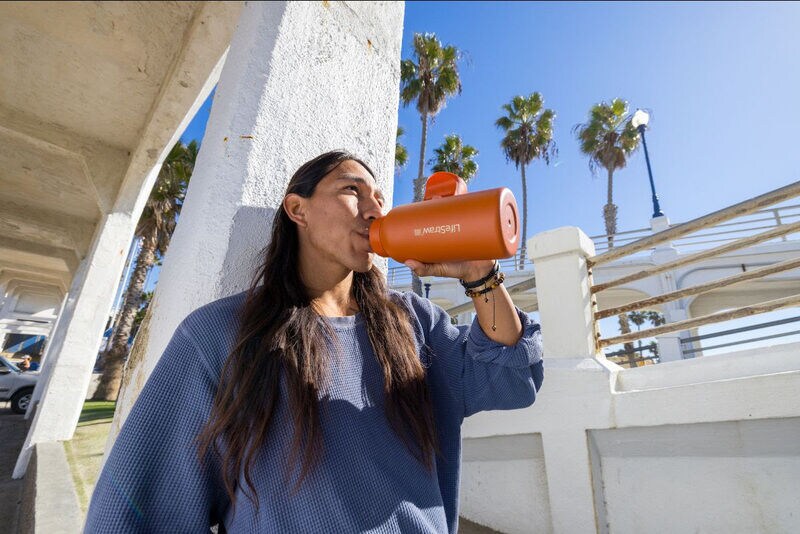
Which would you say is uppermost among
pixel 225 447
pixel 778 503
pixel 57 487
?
pixel 225 447

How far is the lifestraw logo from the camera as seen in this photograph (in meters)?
1.02

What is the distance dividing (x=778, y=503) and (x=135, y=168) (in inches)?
211

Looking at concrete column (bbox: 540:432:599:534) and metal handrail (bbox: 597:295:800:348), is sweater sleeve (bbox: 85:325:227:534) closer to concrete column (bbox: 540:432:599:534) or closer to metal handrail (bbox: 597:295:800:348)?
concrete column (bbox: 540:432:599:534)

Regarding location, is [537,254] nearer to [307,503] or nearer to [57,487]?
[307,503]

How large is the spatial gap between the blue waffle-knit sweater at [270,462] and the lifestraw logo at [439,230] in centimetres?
38

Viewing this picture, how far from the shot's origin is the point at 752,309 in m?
2.15

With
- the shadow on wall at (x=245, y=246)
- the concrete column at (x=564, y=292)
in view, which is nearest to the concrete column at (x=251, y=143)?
the shadow on wall at (x=245, y=246)

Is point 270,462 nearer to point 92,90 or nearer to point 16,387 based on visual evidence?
point 92,90

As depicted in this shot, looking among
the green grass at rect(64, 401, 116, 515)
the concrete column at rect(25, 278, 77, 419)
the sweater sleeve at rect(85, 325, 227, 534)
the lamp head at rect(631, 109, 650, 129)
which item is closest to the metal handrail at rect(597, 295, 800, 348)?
the sweater sleeve at rect(85, 325, 227, 534)

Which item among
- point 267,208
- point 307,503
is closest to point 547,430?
point 307,503

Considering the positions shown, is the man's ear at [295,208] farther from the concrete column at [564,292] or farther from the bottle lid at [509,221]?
the concrete column at [564,292]

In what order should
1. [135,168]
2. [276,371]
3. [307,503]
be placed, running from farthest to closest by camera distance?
[135,168] → [276,371] → [307,503]

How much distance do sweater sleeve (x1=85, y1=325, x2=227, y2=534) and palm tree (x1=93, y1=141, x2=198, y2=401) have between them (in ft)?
38.8

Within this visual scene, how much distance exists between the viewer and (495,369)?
3.95 feet
